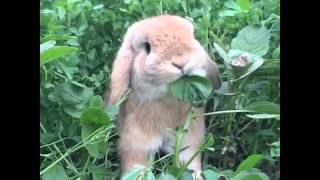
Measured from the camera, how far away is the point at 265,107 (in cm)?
157

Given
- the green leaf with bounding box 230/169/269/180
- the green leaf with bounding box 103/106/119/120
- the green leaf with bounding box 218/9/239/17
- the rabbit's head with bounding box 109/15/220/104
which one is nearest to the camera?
the green leaf with bounding box 230/169/269/180

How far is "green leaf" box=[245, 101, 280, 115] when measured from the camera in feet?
5.06

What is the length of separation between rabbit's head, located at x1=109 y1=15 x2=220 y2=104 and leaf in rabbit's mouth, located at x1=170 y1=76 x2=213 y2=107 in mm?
18

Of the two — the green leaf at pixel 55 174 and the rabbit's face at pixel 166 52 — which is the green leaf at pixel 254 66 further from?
the green leaf at pixel 55 174

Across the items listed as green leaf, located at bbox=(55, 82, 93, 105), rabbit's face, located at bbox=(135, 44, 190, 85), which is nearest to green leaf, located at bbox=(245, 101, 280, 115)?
rabbit's face, located at bbox=(135, 44, 190, 85)

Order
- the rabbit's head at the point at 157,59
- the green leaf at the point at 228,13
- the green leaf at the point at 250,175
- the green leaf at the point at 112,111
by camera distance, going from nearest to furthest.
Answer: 1. the green leaf at the point at 250,175
2. the rabbit's head at the point at 157,59
3. the green leaf at the point at 112,111
4. the green leaf at the point at 228,13

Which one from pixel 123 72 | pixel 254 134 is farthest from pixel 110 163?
pixel 254 134

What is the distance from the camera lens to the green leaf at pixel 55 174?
5.07ft

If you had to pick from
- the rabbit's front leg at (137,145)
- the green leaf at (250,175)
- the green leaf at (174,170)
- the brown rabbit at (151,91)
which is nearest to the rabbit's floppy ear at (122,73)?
the brown rabbit at (151,91)

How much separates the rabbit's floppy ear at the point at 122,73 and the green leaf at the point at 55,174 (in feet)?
0.89

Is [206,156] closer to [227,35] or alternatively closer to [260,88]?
[260,88]

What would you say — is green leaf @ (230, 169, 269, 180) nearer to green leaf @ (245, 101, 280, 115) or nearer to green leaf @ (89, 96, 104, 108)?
green leaf @ (245, 101, 280, 115)

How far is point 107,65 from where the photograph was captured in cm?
212

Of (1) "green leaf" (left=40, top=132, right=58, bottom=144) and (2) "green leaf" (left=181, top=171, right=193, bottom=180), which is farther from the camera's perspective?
(1) "green leaf" (left=40, top=132, right=58, bottom=144)
